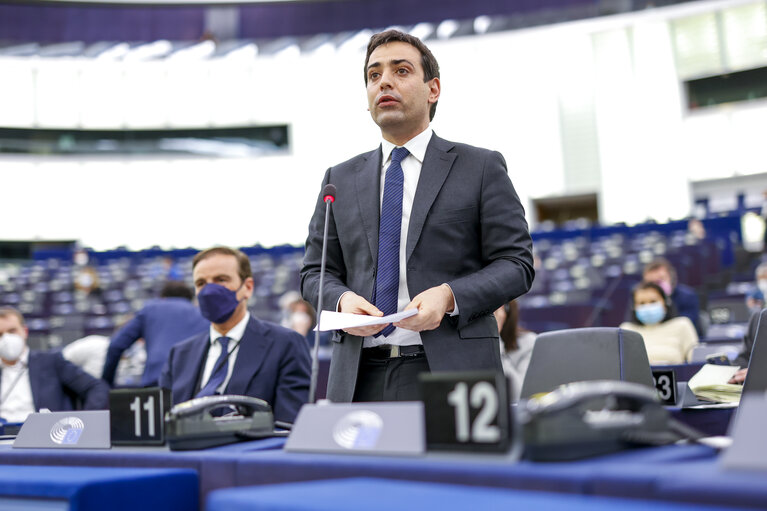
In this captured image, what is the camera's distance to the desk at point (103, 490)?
949 millimetres

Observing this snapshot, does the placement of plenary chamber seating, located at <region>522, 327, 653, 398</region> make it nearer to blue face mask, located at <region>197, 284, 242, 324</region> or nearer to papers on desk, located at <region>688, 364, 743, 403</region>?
papers on desk, located at <region>688, 364, 743, 403</region>

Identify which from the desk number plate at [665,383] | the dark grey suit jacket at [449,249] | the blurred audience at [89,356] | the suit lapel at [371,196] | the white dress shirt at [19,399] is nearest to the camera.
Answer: the dark grey suit jacket at [449,249]

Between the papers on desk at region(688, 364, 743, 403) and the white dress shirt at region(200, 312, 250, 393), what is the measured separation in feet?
4.26

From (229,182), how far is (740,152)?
387 inches

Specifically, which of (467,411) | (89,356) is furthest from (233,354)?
(89,356)

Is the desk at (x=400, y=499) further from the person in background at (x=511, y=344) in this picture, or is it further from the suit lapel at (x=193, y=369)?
the person in background at (x=511, y=344)

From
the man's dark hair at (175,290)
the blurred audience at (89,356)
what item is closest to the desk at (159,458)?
the man's dark hair at (175,290)

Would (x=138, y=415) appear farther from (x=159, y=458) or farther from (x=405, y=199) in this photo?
(x=405, y=199)

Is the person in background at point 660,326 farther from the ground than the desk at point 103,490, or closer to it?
farther from the ground

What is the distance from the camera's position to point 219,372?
2.34m

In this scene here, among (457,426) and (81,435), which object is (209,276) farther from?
(457,426)

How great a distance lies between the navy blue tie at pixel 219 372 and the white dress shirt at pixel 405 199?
2.86ft

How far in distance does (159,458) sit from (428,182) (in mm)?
783

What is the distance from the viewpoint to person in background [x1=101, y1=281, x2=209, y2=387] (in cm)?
401
